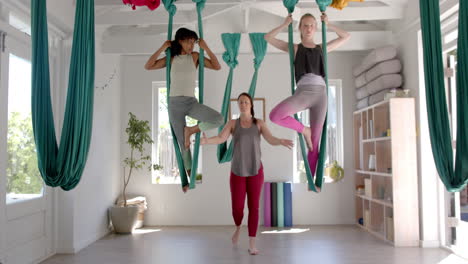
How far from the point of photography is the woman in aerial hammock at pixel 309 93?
10.5 ft

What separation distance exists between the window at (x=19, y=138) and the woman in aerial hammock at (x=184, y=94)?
5.02 ft

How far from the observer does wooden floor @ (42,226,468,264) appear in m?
4.42

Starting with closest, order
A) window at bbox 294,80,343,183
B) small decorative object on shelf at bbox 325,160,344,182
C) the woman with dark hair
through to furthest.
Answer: the woman with dark hair → small decorative object on shelf at bbox 325,160,344,182 → window at bbox 294,80,343,183

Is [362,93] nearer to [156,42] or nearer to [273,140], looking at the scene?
[273,140]

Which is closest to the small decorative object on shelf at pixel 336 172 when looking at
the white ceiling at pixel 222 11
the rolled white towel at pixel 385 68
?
the rolled white towel at pixel 385 68

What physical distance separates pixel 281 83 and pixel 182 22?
2.18 meters

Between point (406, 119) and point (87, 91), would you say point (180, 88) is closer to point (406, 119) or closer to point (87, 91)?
point (87, 91)

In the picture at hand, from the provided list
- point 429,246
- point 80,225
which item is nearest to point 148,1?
point 80,225

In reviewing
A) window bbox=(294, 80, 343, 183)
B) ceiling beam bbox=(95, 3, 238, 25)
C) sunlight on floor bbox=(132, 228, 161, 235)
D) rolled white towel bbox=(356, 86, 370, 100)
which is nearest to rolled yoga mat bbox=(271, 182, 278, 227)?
window bbox=(294, 80, 343, 183)

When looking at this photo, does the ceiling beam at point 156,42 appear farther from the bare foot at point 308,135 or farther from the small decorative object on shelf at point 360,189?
the bare foot at point 308,135

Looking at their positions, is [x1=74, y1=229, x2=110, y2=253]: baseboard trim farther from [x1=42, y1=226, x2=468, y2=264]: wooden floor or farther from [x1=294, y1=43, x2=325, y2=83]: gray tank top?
[x1=294, y1=43, x2=325, y2=83]: gray tank top

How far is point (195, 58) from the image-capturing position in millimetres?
3496

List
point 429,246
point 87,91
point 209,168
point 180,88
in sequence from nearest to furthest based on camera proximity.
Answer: point 87,91, point 180,88, point 429,246, point 209,168

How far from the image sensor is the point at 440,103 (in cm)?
303
